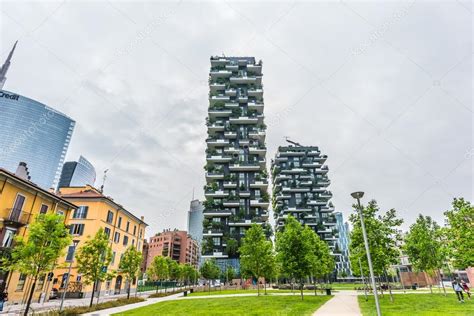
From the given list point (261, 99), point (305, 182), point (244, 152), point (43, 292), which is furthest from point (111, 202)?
point (305, 182)

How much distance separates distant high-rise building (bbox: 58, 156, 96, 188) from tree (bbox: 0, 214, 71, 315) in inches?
6366

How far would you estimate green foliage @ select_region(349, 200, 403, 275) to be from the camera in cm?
2008

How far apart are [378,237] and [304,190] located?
213 ft

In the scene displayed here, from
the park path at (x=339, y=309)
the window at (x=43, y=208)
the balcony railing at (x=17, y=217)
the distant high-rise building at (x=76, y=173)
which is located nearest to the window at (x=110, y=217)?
the window at (x=43, y=208)

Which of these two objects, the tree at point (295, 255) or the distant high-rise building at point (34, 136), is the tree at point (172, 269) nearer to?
the tree at point (295, 255)

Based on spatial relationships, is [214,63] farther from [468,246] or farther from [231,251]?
[468,246]

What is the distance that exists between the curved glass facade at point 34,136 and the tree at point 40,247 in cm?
14137

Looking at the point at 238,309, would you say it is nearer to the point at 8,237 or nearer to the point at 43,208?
the point at 8,237

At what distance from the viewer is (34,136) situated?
131875 mm

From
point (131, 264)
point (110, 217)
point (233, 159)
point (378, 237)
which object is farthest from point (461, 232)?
point (233, 159)

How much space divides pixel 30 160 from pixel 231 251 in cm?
13155

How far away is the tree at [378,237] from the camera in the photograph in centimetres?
2009

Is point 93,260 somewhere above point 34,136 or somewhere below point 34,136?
below

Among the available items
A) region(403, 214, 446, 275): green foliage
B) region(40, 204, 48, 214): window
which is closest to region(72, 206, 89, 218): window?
region(40, 204, 48, 214): window
